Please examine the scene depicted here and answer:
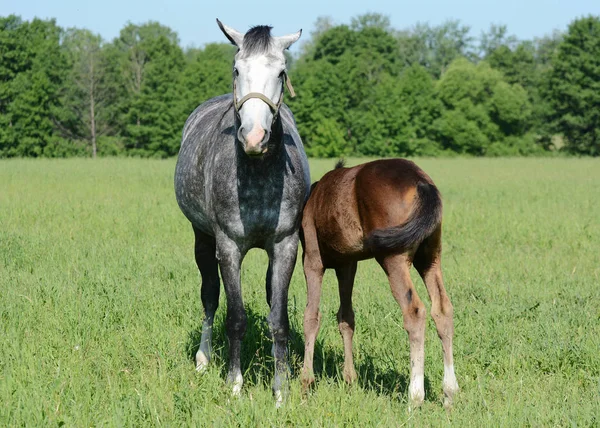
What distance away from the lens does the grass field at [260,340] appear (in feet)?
12.8

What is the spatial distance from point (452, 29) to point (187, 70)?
45865 millimetres

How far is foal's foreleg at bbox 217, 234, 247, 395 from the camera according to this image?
454 centimetres

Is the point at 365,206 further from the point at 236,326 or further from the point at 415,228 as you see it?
the point at 236,326

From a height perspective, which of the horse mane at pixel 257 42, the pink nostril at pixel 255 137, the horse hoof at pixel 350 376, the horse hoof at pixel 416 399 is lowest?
the horse hoof at pixel 350 376

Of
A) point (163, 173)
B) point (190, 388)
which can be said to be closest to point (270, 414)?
point (190, 388)

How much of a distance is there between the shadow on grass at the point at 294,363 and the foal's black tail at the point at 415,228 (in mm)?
1008

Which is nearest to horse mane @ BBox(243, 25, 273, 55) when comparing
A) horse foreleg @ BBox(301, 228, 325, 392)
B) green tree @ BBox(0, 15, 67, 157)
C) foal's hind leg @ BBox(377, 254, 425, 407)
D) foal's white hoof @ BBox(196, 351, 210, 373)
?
horse foreleg @ BBox(301, 228, 325, 392)

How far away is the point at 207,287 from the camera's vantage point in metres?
5.84

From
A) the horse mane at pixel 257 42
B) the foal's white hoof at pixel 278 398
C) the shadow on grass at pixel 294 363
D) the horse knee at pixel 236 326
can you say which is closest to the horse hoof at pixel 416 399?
the shadow on grass at pixel 294 363

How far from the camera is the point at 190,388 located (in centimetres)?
431

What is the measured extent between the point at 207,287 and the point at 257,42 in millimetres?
2487

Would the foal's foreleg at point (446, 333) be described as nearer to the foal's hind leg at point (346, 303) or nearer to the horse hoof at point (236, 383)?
the foal's hind leg at point (346, 303)

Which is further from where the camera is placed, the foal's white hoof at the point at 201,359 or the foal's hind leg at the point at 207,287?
the foal's hind leg at the point at 207,287

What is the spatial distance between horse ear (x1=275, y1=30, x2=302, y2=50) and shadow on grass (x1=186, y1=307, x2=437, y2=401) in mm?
2054
